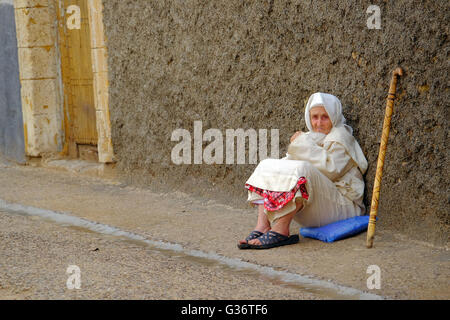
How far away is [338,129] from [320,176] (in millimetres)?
376

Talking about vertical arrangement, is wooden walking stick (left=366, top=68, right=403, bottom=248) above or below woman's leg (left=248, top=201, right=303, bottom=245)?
above

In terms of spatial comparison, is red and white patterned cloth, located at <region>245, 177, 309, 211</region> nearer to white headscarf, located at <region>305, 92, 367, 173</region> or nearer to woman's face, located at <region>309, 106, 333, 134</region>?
white headscarf, located at <region>305, 92, 367, 173</region>

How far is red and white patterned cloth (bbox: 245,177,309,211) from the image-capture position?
3.46 metres

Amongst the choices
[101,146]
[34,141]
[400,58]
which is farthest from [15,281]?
[34,141]

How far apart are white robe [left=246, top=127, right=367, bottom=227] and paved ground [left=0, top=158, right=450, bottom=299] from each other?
20 cm

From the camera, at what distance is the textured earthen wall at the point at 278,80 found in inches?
136

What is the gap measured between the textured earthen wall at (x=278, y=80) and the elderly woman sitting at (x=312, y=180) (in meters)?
0.16

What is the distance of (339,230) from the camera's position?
3592mm

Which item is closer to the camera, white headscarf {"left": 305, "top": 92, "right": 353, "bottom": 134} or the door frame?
white headscarf {"left": 305, "top": 92, "right": 353, "bottom": 134}

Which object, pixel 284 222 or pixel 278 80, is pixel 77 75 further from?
pixel 284 222

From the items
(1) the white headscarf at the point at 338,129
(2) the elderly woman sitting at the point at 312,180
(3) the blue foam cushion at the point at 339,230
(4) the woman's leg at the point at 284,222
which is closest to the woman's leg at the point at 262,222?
(2) the elderly woman sitting at the point at 312,180


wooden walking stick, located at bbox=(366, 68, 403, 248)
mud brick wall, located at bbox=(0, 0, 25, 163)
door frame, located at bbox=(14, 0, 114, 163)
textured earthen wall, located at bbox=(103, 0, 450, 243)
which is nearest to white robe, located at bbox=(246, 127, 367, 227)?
textured earthen wall, located at bbox=(103, 0, 450, 243)

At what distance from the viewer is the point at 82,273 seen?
10.3ft
